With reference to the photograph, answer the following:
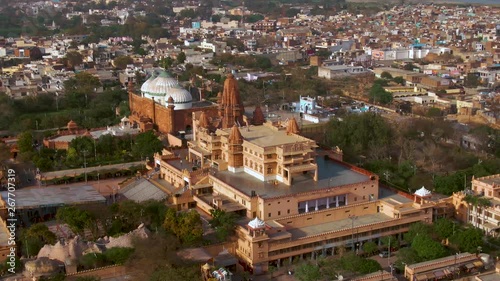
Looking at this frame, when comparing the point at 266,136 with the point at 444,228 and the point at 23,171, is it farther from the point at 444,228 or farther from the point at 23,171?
the point at 23,171

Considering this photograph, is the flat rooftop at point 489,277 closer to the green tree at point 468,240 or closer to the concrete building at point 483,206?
the green tree at point 468,240

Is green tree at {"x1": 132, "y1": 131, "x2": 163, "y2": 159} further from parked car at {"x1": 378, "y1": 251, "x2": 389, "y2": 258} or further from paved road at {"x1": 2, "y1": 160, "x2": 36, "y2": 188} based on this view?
parked car at {"x1": 378, "y1": 251, "x2": 389, "y2": 258}

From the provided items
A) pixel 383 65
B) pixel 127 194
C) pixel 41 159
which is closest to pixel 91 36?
pixel 383 65

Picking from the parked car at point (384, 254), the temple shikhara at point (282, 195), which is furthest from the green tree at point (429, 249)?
the temple shikhara at point (282, 195)

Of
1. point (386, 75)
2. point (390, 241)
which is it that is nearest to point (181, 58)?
point (386, 75)

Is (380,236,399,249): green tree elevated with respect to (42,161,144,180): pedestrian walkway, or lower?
lower

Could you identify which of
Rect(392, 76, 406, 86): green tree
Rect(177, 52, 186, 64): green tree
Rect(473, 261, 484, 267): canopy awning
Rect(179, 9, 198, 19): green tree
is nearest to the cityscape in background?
Rect(473, 261, 484, 267): canopy awning
